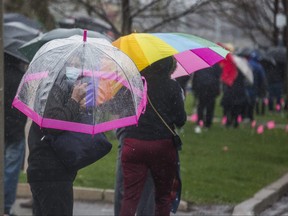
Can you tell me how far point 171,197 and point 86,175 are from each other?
3675 millimetres

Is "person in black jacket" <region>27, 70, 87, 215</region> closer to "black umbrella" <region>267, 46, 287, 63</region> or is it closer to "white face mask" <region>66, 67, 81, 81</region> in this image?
"white face mask" <region>66, 67, 81, 81</region>

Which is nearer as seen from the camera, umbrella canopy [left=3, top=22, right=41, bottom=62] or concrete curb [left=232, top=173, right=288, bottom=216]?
umbrella canopy [left=3, top=22, right=41, bottom=62]

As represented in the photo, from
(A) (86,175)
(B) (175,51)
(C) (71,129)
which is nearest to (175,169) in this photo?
(B) (175,51)

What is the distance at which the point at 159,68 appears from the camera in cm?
585

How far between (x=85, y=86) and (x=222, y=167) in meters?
6.09

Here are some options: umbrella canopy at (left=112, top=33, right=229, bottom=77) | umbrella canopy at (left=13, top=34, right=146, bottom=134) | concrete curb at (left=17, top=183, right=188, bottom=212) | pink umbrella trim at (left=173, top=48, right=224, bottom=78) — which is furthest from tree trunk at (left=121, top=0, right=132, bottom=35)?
umbrella canopy at (left=13, top=34, right=146, bottom=134)

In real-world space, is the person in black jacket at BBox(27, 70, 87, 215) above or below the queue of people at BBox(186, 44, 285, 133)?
above

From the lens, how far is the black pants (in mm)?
5301

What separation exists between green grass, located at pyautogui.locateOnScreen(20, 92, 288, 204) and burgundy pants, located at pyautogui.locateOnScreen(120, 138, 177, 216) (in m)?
2.50

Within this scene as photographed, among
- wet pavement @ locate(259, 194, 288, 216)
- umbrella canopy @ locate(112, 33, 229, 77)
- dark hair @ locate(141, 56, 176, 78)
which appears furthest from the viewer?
wet pavement @ locate(259, 194, 288, 216)

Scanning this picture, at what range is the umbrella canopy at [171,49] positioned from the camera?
18.1 feet

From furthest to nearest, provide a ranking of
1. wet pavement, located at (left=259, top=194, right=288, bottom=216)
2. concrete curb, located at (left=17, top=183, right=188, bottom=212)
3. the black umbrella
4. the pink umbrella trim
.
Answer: the black umbrella, concrete curb, located at (left=17, top=183, right=188, bottom=212), wet pavement, located at (left=259, top=194, right=288, bottom=216), the pink umbrella trim

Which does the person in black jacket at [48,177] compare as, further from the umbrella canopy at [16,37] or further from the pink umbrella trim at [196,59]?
the umbrella canopy at [16,37]

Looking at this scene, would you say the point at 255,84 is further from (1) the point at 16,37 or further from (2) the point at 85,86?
(2) the point at 85,86
